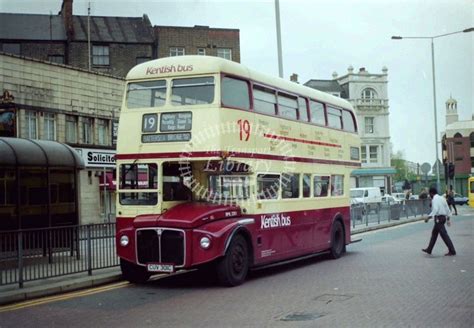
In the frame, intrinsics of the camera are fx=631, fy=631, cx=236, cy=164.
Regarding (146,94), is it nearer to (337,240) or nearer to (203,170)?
(203,170)

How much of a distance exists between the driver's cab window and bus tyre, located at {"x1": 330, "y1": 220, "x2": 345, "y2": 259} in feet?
17.5

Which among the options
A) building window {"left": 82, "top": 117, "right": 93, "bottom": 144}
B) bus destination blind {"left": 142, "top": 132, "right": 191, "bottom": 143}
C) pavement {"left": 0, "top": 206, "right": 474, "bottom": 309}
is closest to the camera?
pavement {"left": 0, "top": 206, "right": 474, "bottom": 309}

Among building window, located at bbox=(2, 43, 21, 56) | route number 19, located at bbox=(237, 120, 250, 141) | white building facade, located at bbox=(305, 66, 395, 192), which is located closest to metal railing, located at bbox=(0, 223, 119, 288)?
route number 19, located at bbox=(237, 120, 250, 141)

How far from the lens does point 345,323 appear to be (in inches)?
310

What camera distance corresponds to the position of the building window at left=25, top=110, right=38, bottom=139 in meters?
28.0

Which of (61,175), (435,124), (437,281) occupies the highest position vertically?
(435,124)

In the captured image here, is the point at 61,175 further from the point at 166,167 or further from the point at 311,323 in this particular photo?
the point at 311,323

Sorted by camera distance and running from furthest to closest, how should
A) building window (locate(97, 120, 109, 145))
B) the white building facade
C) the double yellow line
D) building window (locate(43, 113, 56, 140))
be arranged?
the white building facade → building window (locate(97, 120, 109, 145)) → building window (locate(43, 113, 56, 140)) → the double yellow line

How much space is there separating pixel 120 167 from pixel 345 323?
605 cm

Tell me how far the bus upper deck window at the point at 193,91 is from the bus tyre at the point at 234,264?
268 centimetres

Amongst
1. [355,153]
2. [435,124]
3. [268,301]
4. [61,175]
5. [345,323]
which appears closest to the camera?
[345,323]

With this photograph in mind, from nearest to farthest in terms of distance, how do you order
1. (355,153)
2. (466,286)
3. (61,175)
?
(466,286), (61,175), (355,153)

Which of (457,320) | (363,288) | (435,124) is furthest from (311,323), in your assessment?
(435,124)

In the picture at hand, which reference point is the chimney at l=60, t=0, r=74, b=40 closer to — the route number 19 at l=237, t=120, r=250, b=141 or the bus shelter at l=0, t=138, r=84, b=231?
the bus shelter at l=0, t=138, r=84, b=231
